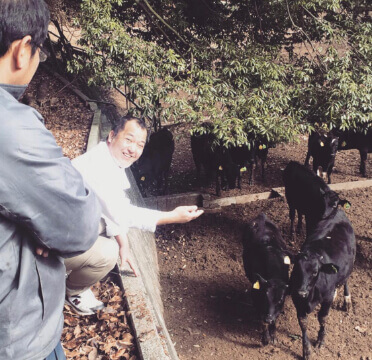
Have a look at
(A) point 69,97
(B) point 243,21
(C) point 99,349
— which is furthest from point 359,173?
(C) point 99,349

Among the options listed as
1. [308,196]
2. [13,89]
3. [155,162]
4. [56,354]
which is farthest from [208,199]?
[13,89]

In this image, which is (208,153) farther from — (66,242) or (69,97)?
(66,242)

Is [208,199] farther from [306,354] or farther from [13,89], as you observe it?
[13,89]

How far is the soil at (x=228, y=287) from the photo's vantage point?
5.29 metres

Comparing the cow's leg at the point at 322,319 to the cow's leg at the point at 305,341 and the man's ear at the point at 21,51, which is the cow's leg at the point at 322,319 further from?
the man's ear at the point at 21,51

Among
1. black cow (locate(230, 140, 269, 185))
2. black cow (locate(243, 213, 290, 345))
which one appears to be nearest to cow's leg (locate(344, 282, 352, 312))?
black cow (locate(243, 213, 290, 345))

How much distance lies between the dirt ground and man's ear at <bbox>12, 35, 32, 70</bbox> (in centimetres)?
449

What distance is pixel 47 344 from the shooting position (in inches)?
66.7

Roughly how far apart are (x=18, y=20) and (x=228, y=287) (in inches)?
224

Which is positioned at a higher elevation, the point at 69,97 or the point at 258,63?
the point at 258,63

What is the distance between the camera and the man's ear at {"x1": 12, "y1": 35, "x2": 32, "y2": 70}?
1540 mm

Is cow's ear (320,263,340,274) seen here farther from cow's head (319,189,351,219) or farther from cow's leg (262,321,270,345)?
cow's head (319,189,351,219)

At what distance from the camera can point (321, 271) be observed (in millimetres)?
4938

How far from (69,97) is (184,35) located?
4465mm
